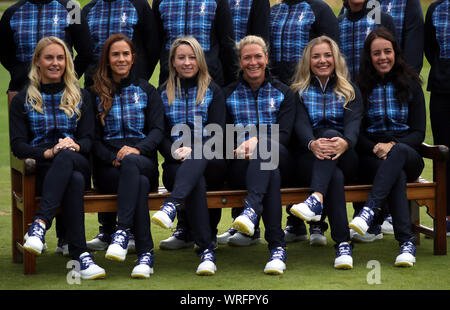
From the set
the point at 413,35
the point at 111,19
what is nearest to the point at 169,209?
the point at 111,19

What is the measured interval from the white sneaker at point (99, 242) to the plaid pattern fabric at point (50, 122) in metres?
0.90

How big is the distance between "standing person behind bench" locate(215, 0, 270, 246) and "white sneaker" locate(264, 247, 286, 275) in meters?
0.84

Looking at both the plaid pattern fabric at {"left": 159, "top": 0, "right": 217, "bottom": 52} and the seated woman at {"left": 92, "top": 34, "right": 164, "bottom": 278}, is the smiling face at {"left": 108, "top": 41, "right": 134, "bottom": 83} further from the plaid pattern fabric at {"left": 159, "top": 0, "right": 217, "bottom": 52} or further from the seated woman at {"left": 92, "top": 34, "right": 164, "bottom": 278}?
the plaid pattern fabric at {"left": 159, "top": 0, "right": 217, "bottom": 52}

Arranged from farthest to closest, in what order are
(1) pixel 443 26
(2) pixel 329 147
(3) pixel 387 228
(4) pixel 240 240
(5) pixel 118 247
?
(3) pixel 387 228 < (1) pixel 443 26 < (4) pixel 240 240 < (2) pixel 329 147 < (5) pixel 118 247

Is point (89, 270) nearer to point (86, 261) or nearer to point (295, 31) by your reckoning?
point (86, 261)

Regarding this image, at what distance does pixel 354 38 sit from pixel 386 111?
28.1 inches

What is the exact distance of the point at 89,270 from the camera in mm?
4742

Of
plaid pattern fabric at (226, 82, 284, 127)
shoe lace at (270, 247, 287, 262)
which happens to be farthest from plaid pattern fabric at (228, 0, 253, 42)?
shoe lace at (270, 247, 287, 262)

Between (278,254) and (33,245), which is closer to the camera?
(33,245)

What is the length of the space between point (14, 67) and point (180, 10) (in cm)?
120

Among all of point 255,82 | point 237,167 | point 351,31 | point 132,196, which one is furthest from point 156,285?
point 351,31

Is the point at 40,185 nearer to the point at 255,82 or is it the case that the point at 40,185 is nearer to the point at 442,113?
the point at 255,82

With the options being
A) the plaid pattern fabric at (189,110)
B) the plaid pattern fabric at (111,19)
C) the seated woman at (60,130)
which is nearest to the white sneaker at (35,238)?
the seated woman at (60,130)

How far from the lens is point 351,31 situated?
19.2 ft
